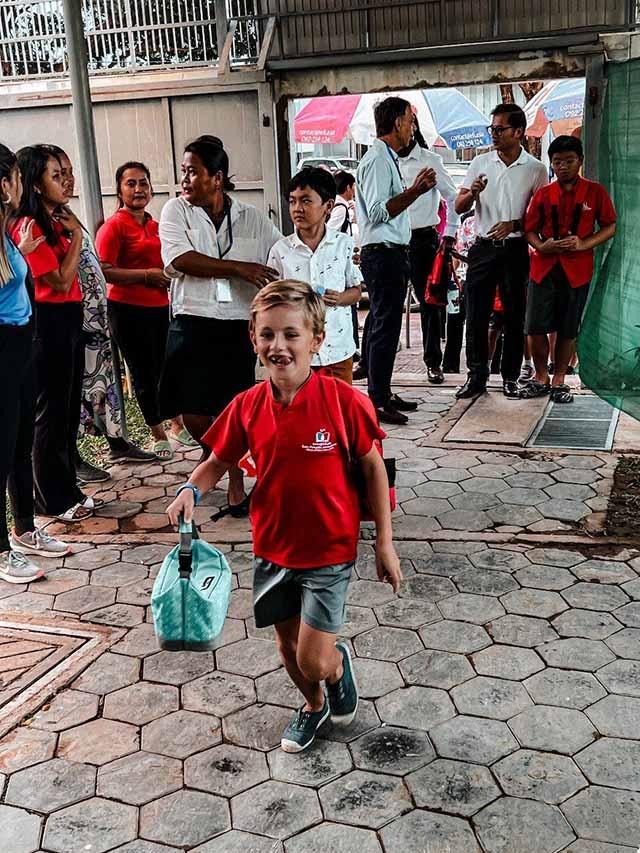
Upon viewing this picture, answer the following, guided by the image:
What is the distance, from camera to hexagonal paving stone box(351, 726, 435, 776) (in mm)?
2711

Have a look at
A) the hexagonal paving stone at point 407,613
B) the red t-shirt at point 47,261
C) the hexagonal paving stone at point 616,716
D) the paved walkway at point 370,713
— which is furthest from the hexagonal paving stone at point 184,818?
the red t-shirt at point 47,261

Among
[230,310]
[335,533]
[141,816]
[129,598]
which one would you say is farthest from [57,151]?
[141,816]

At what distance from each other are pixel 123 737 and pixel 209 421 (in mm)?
2172

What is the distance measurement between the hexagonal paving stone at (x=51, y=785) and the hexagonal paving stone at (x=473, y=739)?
1.09 m

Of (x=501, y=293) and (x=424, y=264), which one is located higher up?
(x=424, y=264)

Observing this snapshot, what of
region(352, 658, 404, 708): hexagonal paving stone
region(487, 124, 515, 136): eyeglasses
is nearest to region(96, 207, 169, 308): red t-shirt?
region(487, 124, 515, 136): eyeglasses

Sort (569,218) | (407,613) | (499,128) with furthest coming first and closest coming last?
1. (499,128)
2. (569,218)
3. (407,613)

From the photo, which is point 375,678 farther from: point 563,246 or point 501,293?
point 501,293

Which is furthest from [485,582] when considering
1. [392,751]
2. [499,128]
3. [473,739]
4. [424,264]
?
[424,264]

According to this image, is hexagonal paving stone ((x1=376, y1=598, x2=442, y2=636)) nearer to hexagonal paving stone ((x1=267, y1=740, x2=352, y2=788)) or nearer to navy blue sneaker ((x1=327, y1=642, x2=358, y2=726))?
navy blue sneaker ((x1=327, y1=642, x2=358, y2=726))

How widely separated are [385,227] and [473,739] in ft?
13.3

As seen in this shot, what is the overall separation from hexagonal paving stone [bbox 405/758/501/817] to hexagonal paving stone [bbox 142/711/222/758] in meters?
0.68

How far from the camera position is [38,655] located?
3463mm

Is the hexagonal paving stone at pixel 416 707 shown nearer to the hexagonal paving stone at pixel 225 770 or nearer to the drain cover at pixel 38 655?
the hexagonal paving stone at pixel 225 770
